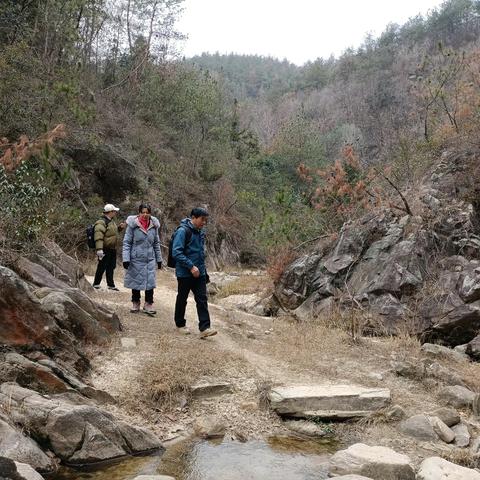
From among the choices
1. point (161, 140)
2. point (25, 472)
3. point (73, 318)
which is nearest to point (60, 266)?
point (73, 318)

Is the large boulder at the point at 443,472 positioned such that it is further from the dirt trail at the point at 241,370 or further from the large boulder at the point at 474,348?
the large boulder at the point at 474,348

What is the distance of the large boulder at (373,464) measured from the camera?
171 inches

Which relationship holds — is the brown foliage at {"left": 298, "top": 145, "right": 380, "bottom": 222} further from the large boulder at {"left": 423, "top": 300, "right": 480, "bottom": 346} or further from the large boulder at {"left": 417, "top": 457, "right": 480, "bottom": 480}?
the large boulder at {"left": 417, "top": 457, "right": 480, "bottom": 480}

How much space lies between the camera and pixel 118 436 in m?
4.71

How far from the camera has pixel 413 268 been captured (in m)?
10.8

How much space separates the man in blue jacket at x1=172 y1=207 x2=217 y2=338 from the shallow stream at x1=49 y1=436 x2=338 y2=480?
2710mm

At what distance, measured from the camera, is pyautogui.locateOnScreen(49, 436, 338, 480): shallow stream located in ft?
14.4

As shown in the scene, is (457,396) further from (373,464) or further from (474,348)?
(474,348)

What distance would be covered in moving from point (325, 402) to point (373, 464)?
1415 mm

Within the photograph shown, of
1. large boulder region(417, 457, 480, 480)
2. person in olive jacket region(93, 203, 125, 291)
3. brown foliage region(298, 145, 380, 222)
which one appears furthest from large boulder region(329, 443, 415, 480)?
brown foliage region(298, 145, 380, 222)

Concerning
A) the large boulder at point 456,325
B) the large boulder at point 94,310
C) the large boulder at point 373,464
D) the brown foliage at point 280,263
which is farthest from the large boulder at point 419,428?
the brown foliage at point 280,263

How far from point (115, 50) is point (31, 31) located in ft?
36.8

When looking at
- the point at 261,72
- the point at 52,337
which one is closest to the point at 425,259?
the point at 52,337

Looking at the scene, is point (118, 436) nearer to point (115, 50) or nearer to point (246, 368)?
point (246, 368)
